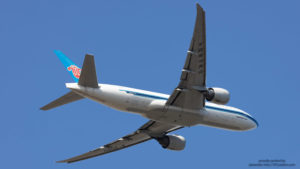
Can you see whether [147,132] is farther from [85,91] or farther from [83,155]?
[85,91]

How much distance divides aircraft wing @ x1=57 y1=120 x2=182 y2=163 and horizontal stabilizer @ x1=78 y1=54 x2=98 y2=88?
8550mm

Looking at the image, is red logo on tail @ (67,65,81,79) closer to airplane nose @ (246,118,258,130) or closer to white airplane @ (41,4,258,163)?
white airplane @ (41,4,258,163)

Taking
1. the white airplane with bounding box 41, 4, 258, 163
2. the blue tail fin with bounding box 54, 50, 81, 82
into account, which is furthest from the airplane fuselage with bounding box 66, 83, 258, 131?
the blue tail fin with bounding box 54, 50, 81, 82

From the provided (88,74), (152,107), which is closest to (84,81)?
(88,74)

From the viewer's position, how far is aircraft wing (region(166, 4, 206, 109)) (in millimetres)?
27666

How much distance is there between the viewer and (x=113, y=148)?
40062 millimetres

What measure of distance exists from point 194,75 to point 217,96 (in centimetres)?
279

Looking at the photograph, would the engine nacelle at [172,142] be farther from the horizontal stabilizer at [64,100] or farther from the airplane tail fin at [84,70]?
the horizontal stabilizer at [64,100]

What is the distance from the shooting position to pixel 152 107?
32.5 metres

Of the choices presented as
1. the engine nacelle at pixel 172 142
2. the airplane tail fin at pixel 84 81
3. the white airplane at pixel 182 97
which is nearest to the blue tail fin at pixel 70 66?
the white airplane at pixel 182 97

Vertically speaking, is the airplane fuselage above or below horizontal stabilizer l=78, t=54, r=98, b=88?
below

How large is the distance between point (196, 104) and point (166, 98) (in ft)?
7.25

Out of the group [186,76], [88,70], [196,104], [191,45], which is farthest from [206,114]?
[88,70]

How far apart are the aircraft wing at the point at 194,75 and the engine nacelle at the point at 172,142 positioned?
625 cm
